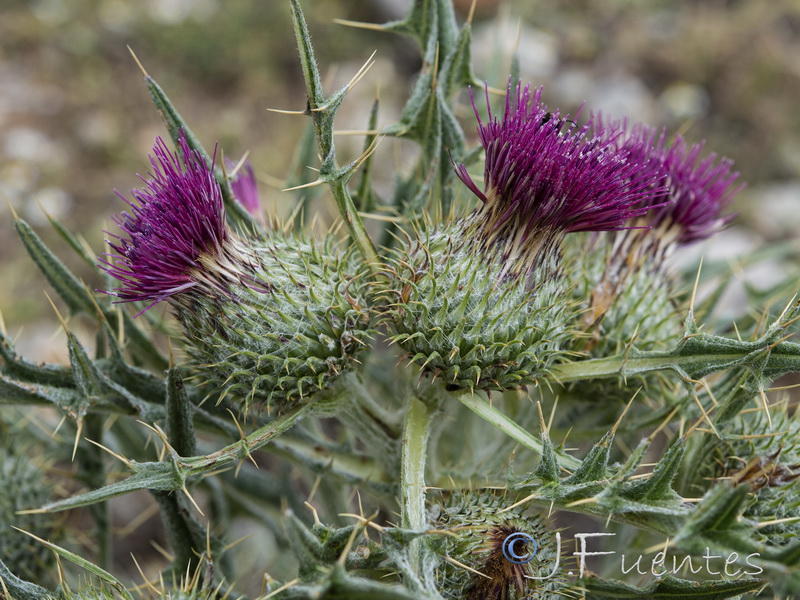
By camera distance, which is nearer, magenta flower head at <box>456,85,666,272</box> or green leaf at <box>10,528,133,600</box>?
green leaf at <box>10,528,133,600</box>

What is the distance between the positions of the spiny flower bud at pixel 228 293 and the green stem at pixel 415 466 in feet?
1.09

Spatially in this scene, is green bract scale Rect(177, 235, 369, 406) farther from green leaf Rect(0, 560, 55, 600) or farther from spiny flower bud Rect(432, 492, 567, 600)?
green leaf Rect(0, 560, 55, 600)

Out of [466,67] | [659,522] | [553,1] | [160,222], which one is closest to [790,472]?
[659,522]

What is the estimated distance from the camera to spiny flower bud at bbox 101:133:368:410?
2443 mm

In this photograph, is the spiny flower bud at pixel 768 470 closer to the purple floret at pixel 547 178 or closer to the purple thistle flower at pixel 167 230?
the purple floret at pixel 547 178

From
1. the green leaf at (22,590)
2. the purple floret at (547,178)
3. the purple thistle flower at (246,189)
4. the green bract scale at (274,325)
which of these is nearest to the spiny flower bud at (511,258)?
the purple floret at (547,178)

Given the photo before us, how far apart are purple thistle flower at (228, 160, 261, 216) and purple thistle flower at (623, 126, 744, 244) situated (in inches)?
70.7

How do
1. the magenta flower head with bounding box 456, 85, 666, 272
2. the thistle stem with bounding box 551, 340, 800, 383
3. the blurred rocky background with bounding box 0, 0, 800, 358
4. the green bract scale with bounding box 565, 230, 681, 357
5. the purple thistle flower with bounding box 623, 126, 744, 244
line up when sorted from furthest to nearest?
the blurred rocky background with bounding box 0, 0, 800, 358 → the purple thistle flower with bounding box 623, 126, 744, 244 → the green bract scale with bounding box 565, 230, 681, 357 → the magenta flower head with bounding box 456, 85, 666, 272 → the thistle stem with bounding box 551, 340, 800, 383

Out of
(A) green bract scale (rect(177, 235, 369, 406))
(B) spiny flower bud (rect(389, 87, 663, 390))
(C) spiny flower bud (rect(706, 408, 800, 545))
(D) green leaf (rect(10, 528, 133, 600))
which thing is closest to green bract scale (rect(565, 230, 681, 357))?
(B) spiny flower bud (rect(389, 87, 663, 390))

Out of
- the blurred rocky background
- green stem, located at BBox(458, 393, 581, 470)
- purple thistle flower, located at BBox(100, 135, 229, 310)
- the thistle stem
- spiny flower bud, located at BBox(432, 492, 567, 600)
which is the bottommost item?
spiny flower bud, located at BBox(432, 492, 567, 600)

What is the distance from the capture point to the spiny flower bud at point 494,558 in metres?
2.25

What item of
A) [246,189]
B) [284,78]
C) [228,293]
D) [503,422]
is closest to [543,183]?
[503,422]

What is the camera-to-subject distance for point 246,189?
10.8ft

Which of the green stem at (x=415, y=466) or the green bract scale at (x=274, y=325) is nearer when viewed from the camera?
the green stem at (x=415, y=466)
